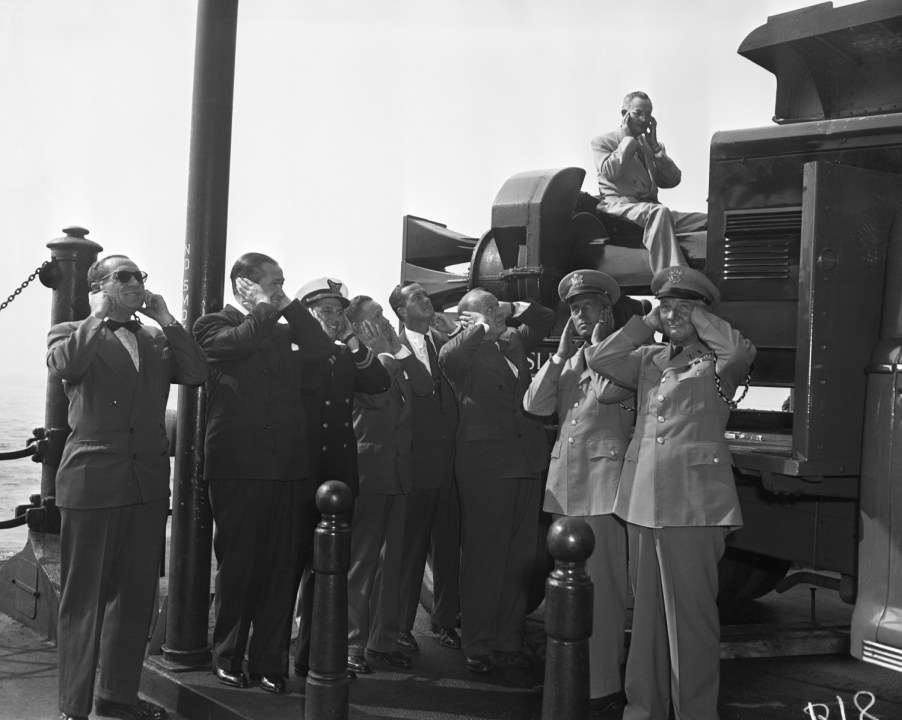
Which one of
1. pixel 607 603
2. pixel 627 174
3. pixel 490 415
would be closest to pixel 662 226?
pixel 627 174

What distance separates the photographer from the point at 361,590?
4859 mm

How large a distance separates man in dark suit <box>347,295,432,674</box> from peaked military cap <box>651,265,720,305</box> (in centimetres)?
155

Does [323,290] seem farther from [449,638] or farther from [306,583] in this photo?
[449,638]

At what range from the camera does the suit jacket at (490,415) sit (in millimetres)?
5113

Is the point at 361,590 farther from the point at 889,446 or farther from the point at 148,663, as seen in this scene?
the point at 889,446

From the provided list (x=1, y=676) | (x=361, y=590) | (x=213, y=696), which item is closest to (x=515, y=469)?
(x=361, y=590)

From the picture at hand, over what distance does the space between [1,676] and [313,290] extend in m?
2.17

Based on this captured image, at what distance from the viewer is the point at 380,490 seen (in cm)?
498

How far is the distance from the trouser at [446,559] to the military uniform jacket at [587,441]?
1.02 metres

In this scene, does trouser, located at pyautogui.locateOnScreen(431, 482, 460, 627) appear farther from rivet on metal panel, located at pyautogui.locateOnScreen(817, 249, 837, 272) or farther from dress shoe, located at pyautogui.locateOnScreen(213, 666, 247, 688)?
rivet on metal panel, located at pyautogui.locateOnScreen(817, 249, 837, 272)

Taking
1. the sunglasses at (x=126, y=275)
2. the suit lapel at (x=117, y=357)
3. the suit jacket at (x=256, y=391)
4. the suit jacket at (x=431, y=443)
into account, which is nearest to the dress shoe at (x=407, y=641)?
the suit jacket at (x=431, y=443)

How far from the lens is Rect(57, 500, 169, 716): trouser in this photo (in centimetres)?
415

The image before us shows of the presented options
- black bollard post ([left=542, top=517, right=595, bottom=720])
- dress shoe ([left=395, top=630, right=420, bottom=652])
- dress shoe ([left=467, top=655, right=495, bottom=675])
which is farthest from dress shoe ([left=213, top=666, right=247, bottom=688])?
black bollard post ([left=542, top=517, right=595, bottom=720])

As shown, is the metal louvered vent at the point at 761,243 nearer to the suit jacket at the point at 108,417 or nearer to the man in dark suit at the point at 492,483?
the man in dark suit at the point at 492,483
